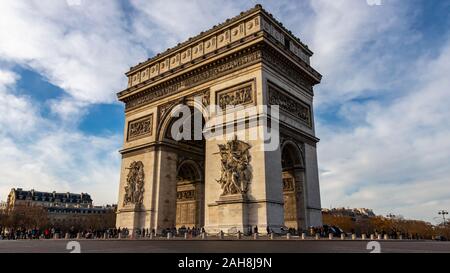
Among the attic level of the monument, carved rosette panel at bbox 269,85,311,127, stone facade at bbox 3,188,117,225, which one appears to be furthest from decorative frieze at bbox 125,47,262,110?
stone facade at bbox 3,188,117,225

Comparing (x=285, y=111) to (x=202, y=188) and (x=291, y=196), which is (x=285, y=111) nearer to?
(x=291, y=196)

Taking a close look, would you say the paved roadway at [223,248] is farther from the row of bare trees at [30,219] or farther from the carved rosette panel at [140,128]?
the row of bare trees at [30,219]

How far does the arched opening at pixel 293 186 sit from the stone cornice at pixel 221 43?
626 cm

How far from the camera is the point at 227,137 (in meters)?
20.0

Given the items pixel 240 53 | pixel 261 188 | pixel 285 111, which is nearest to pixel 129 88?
pixel 240 53

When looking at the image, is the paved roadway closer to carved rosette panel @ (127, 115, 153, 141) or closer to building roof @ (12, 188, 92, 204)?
carved rosette panel @ (127, 115, 153, 141)

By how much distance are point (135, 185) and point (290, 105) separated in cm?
1125

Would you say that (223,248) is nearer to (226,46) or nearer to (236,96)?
(236,96)

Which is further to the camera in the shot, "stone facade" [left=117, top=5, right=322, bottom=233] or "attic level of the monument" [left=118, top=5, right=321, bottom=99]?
"attic level of the monument" [left=118, top=5, right=321, bottom=99]

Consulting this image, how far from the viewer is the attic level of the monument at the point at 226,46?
2073 cm

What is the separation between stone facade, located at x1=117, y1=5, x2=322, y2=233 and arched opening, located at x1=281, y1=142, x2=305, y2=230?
0.19 feet

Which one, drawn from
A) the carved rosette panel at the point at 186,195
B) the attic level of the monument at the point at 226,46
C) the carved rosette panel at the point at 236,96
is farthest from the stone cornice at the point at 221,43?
the carved rosette panel at the point at 186,195

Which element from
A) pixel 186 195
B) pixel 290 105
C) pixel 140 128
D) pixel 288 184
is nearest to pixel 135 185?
pixel 140 128

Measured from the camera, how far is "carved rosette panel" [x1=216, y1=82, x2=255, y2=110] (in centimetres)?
2005
